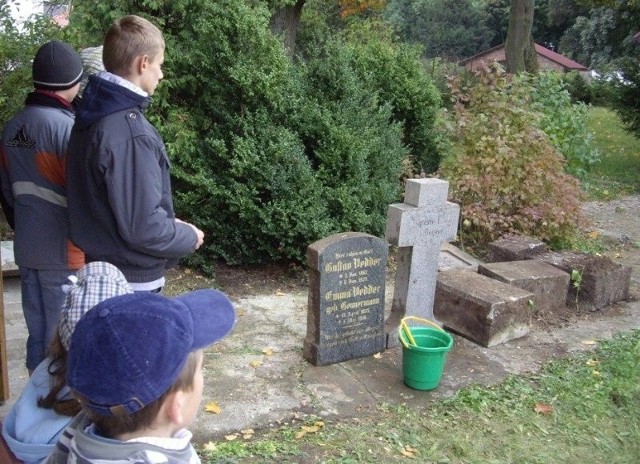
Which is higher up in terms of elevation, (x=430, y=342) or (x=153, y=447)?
(x=153, y=447)

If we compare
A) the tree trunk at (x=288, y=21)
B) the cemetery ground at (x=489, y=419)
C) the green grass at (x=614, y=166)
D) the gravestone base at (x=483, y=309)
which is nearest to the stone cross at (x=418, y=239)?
the gravestone base at (x=483, y=309)

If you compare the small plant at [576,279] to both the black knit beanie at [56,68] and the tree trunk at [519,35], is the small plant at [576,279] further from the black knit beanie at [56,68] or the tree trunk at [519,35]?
the tree trunk at [519,35]

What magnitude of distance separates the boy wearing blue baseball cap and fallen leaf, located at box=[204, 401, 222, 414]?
2513mm

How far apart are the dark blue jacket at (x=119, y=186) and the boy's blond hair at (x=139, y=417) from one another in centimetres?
145

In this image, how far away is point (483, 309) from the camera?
5.47m

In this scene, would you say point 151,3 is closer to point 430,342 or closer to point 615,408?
point 430,342

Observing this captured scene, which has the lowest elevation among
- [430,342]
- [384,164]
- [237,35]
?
[430,342]

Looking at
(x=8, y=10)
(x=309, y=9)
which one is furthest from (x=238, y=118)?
(x=309, y=9)

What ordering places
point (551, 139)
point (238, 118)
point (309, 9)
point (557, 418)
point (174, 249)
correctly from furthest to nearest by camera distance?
point (309, 9)
point (551, 139)
point (238, 118)
point (557, 418)
point (174, 249)

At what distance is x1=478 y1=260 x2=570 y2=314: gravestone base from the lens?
6.09 m

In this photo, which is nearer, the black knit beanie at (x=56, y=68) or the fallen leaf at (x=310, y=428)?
the black knit beanie at (x=56, y=68)

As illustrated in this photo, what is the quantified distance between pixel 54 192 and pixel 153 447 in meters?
2.04

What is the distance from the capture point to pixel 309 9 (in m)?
19.1

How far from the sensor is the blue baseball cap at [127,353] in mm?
1531
